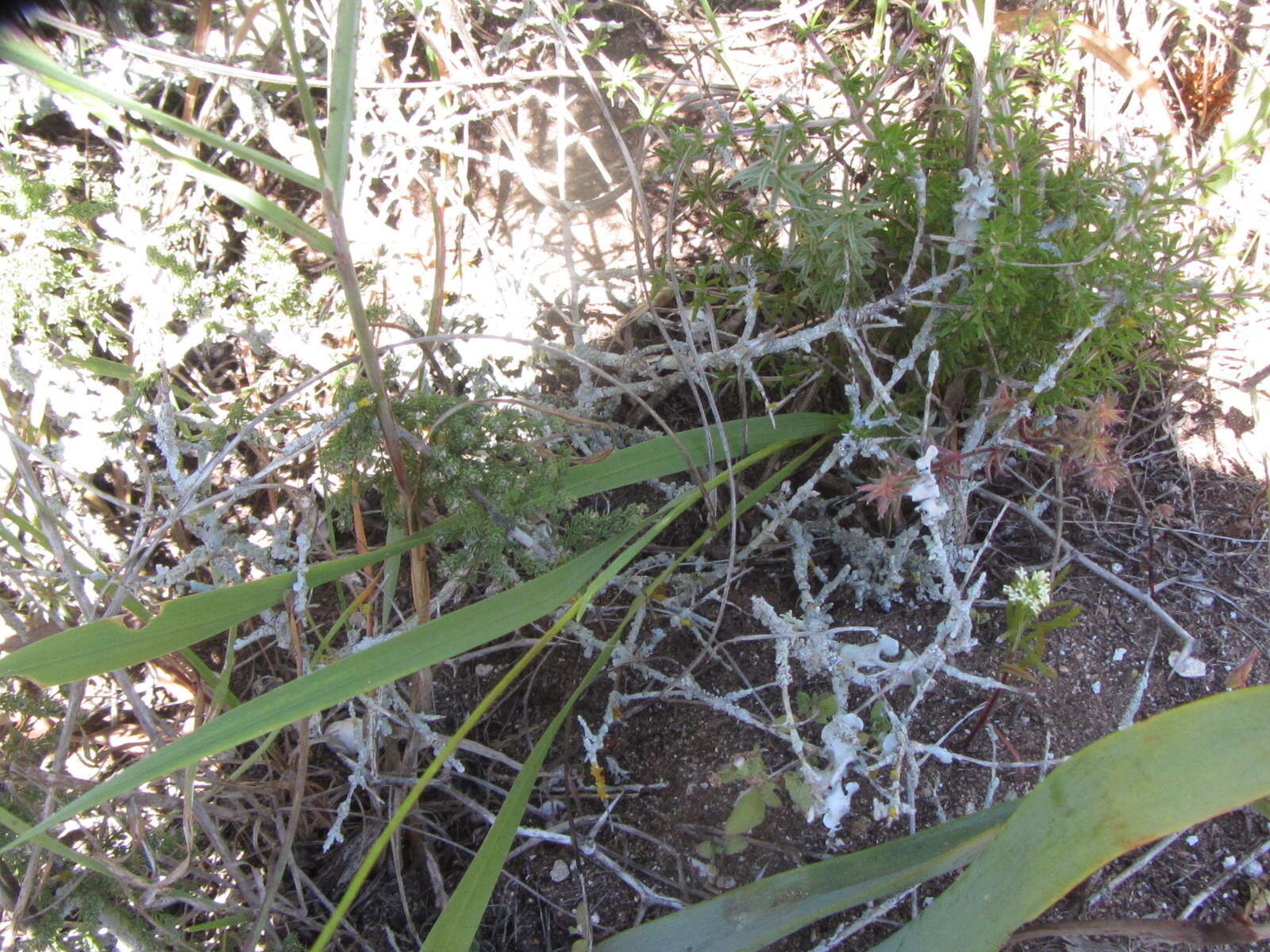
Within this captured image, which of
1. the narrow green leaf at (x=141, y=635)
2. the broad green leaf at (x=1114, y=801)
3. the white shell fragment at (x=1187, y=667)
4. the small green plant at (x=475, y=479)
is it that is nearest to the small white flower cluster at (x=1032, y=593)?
the broad green leaf at (x=1114, y=801)

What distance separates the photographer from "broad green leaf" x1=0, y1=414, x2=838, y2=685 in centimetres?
97

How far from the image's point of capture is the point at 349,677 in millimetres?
1005

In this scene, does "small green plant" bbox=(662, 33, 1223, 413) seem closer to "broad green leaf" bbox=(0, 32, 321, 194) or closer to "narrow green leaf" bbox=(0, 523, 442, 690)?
"broad green leaf" bbox=(0, 32, 321, 194)

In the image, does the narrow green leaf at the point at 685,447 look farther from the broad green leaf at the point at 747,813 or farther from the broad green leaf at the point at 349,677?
the broad green leaf at the point at 747,813

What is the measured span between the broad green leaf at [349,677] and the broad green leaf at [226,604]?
0.14 ft

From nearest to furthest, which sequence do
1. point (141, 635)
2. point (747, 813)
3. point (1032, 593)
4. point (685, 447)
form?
point (141, 635), point (1032, 593), point (747, 813), point (685, 447)

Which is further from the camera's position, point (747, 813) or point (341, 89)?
point (747, 813)

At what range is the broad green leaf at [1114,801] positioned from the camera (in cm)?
86

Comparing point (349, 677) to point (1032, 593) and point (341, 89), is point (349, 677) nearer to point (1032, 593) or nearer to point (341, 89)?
point (341, 89)

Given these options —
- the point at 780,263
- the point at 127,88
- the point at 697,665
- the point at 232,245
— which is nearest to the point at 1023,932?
the point at 697,665

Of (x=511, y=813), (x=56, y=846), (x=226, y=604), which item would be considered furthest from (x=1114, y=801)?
(x=56, y=846)

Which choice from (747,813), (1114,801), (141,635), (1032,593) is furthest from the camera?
(747,813)

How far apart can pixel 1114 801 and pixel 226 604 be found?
3.31 feet

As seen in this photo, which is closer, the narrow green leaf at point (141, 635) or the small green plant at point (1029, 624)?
the narrow green leaf at point (141, 635)
